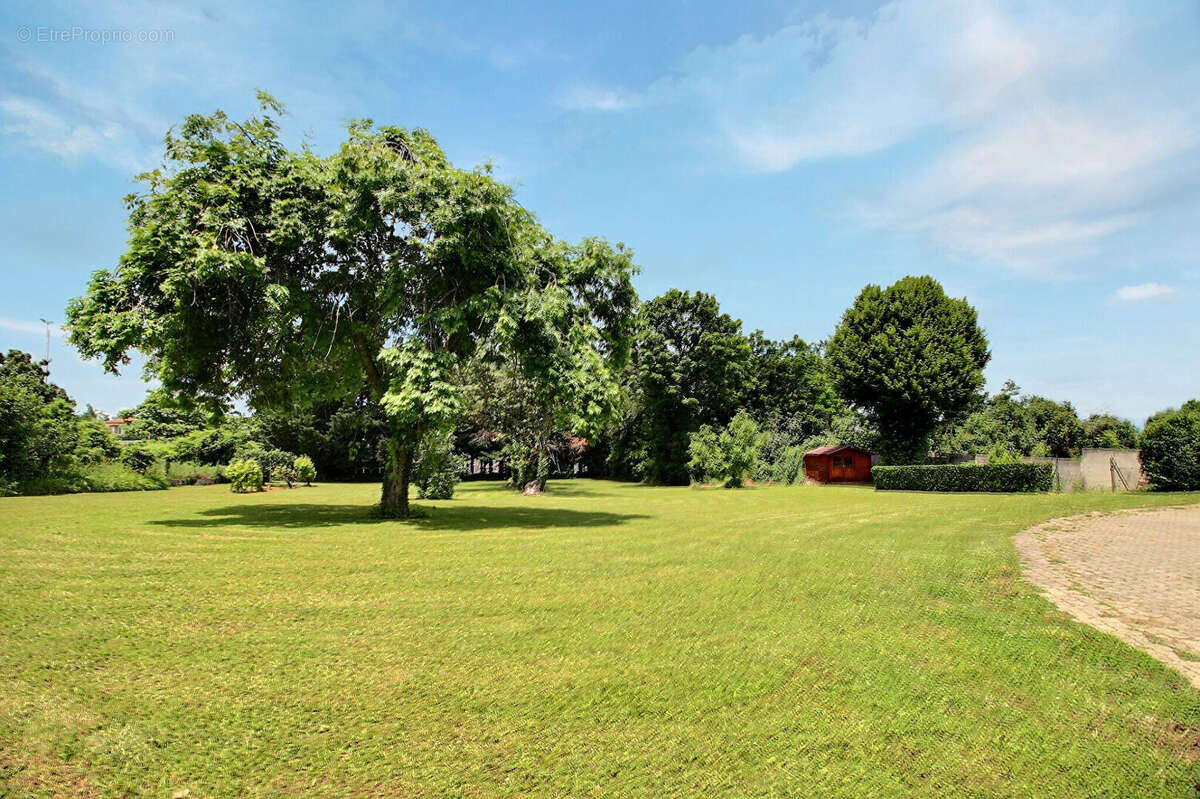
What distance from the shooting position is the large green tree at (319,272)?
12273mm

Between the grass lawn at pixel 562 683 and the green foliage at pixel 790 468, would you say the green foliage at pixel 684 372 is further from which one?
the grass lawn at pixel 562 683

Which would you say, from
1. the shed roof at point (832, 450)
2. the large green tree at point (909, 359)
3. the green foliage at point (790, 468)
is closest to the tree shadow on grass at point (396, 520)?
the large green tree at point (909, 359)

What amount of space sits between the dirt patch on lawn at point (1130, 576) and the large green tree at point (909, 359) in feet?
65.3

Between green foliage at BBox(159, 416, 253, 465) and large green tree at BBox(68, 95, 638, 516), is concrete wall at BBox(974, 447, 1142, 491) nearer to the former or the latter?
large green tree at BBox(68, 95, 638, 516)

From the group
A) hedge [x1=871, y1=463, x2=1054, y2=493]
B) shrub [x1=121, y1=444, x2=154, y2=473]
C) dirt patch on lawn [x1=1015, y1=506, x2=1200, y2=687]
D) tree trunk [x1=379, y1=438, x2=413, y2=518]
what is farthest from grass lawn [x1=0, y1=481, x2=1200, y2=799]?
shrub [x1=121, y1=444, x2=154, y2=473]

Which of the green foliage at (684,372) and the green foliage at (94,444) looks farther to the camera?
the green foliage at (684,372)

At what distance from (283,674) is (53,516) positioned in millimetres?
13903

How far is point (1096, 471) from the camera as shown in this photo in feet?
86.7

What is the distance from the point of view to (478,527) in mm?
14016

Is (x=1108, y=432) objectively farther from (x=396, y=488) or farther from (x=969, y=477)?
(x=396, y=488)

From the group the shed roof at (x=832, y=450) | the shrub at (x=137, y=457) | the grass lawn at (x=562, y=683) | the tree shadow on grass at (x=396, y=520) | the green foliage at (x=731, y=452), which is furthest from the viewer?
the shed roof at (x=832, y=450)

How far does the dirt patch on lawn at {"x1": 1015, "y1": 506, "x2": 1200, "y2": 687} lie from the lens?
572 centimetres

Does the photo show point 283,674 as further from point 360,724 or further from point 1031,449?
point 1031,449

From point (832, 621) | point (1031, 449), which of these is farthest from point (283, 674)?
point (1031, 449)
